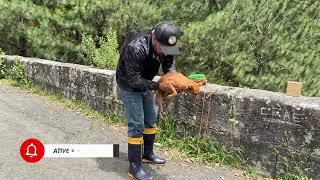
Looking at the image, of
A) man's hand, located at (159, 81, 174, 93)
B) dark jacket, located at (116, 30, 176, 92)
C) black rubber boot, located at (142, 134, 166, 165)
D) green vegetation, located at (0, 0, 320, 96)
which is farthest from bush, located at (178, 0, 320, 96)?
man's hand, located at (159, 81, 174, 93)

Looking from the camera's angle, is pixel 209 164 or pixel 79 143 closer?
pixel 209 164

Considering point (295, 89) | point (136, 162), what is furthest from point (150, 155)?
point (295, 89)

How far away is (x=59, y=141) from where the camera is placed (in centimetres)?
567

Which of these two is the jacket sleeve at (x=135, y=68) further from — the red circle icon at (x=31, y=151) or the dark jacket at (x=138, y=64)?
the red circle icon at (x=31, y=151)

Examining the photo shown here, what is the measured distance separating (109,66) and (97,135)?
1.96 m

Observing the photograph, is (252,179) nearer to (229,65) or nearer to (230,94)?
(230,94)

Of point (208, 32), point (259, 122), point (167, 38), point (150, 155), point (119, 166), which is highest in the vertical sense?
point (208, 32)

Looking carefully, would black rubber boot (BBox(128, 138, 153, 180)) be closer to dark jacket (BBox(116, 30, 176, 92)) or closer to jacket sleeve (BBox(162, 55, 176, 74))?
dark jacket (BBox(116, 30, 176, 92))

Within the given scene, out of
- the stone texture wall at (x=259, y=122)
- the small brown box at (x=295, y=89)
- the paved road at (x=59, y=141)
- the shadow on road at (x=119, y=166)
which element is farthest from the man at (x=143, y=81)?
the small brown box at (x=295, y=89)

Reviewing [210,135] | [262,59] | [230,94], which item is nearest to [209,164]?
[210,135]

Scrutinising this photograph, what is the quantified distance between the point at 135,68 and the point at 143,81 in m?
0.14

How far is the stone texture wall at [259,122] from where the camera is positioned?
14.1ft

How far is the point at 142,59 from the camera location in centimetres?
417

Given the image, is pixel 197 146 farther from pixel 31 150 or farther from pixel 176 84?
pixel 31 150
